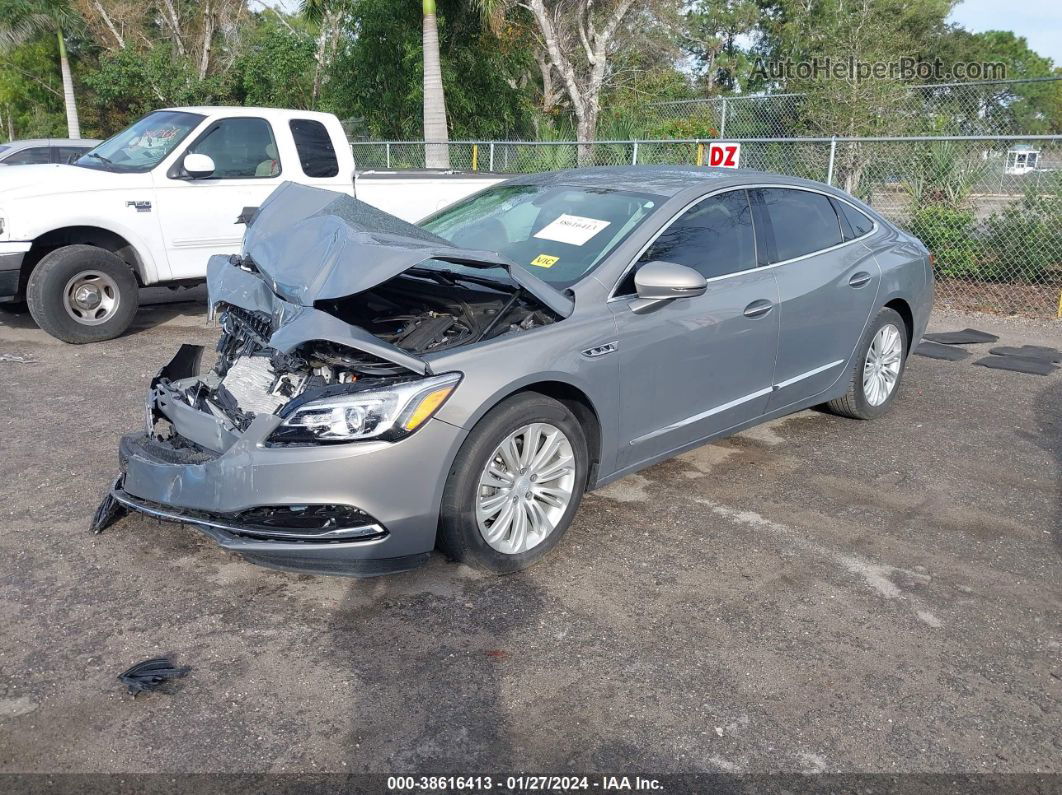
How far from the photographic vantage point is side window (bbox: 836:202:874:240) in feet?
19.0

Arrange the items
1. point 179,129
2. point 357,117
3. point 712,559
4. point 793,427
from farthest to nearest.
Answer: point 357,117, point 179,129, point 793,427, point 712,559

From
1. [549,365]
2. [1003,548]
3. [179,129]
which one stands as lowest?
[1003,548]

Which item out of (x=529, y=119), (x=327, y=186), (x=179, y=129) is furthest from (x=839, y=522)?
(x=529, y=119)

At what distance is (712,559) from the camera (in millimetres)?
4164

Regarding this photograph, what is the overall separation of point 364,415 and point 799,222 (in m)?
3.06

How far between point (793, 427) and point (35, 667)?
14.8ft

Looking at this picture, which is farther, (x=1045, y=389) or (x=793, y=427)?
(x=1045, y=389)

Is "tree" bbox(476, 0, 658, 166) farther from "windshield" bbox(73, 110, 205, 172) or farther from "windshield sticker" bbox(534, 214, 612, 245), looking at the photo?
"windshield sticker" bbox(534, 214, 612, 245)

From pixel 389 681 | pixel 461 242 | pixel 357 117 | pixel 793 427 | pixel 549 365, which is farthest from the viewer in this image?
pixel 357 117

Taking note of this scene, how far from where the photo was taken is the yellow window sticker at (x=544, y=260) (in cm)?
447

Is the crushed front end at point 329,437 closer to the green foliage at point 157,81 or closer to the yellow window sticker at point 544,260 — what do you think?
the yellow window sticker at point 544,260

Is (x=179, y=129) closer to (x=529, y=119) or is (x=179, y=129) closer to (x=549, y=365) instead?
(x=549, y=365)

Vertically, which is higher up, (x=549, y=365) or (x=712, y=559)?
(x=549, y=365)

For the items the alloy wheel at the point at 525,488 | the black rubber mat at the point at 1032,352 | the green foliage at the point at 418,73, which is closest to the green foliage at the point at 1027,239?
the black rubber mat at the point at 1032,352
